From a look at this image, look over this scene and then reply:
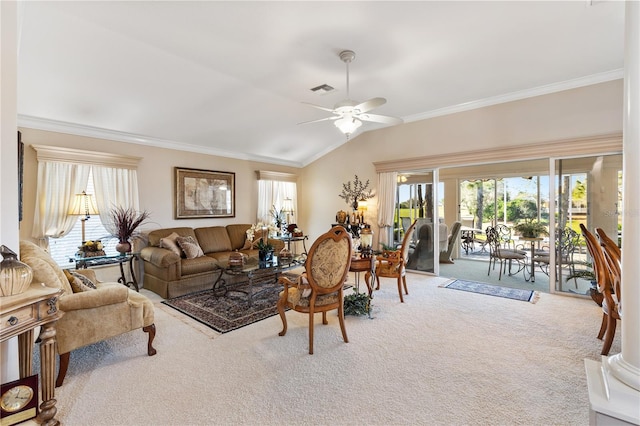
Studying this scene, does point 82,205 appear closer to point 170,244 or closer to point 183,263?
point 170,244

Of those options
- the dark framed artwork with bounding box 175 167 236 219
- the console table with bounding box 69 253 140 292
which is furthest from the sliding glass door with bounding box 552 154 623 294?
the console table with bounding box 69 253 140 292

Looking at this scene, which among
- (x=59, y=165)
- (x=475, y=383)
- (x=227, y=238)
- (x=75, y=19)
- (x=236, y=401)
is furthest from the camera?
(x=227, y=238)

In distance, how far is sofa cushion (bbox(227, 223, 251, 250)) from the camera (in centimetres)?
607

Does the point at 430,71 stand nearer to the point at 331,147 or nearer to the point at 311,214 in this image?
the point at 331,147

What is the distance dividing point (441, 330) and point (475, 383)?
98 centimetres

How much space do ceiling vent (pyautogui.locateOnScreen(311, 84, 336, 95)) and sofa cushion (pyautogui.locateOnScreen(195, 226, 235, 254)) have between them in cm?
333

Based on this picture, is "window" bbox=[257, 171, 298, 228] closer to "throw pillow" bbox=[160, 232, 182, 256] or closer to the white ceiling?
the white ceiling

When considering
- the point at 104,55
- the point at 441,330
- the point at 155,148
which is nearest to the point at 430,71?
the point at 441,330

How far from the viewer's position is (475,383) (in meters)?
2.22

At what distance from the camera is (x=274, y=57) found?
3.53m

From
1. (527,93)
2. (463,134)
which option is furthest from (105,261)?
(527,93)

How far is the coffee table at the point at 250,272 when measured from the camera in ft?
13.2

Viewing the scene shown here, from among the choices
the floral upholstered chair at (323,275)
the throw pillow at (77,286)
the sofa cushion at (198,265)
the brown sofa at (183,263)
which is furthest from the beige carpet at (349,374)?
the sofa cushion at (198,265)

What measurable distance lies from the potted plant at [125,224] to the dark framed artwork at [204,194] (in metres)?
0.78
